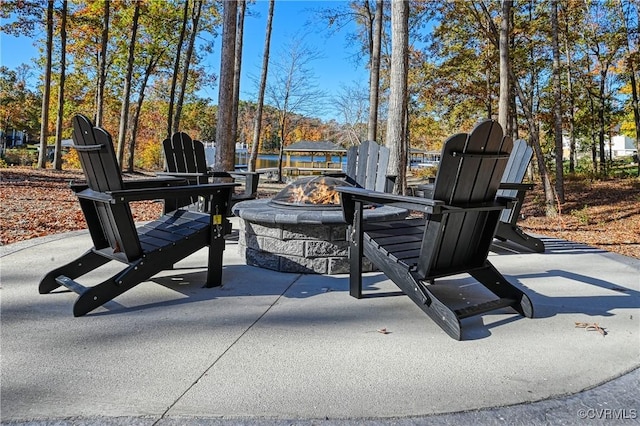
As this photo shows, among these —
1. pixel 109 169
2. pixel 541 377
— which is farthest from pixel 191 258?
pixel 541 377

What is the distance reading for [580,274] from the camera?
3205mm

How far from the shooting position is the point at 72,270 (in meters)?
2.63

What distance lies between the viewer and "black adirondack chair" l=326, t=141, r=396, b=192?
14.7ft

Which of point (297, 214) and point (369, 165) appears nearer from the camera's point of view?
point (297, 214)

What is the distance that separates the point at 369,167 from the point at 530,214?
4948 millimetres

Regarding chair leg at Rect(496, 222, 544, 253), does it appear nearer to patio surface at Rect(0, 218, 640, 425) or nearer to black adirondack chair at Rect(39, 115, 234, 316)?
patio surface at Rect(0, 218, 640, 425)

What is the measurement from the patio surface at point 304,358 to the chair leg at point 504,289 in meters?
0.08

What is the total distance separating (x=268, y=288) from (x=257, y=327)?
69 centimetres

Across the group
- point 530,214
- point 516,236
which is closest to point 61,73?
point 530,214

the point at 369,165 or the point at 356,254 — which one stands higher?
the point at 369,165

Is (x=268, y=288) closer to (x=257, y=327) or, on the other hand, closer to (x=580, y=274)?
(x=257, y=327)

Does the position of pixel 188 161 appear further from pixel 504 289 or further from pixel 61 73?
pixel 61 73

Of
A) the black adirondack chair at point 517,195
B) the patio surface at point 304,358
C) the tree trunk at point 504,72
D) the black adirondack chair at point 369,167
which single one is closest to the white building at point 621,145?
the tree trunk at point 504,72

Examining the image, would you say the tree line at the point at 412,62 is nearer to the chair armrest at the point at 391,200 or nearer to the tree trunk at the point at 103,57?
the tree trunk at the point at 103,57
